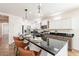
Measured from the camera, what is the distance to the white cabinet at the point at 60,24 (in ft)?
7.44

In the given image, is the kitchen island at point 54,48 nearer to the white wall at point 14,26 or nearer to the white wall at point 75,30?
the white wall at point 75,30

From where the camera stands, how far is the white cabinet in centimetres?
227

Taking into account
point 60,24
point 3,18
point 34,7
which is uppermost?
point 34,7

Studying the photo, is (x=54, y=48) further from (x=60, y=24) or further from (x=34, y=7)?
(x=34, y=7)

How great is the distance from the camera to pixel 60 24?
2.33 metres

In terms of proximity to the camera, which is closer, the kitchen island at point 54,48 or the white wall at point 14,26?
the kitchen island at point 54,48

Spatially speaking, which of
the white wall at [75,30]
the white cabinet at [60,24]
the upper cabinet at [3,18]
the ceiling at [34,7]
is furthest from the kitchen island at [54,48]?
the upper cabinet at [3,18]

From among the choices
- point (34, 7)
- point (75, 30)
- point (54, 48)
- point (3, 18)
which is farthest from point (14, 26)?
point (75, 30)

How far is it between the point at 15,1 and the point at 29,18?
468 mm

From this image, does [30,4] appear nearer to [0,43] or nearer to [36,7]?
[36,7]

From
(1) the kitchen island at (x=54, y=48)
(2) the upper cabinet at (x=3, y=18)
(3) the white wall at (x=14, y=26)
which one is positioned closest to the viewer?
(1) the kitchen island at (x=54, y=48)

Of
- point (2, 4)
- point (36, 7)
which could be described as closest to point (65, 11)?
point (36, 7)

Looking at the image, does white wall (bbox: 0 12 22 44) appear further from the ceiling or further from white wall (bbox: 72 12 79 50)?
white wall (bbox: 72 12 79 50)

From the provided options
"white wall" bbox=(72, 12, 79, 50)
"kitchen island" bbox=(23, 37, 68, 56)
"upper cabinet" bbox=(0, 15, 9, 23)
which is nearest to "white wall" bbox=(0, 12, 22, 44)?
"upper cabinet" bbox=(0, 15, 9, 23)
